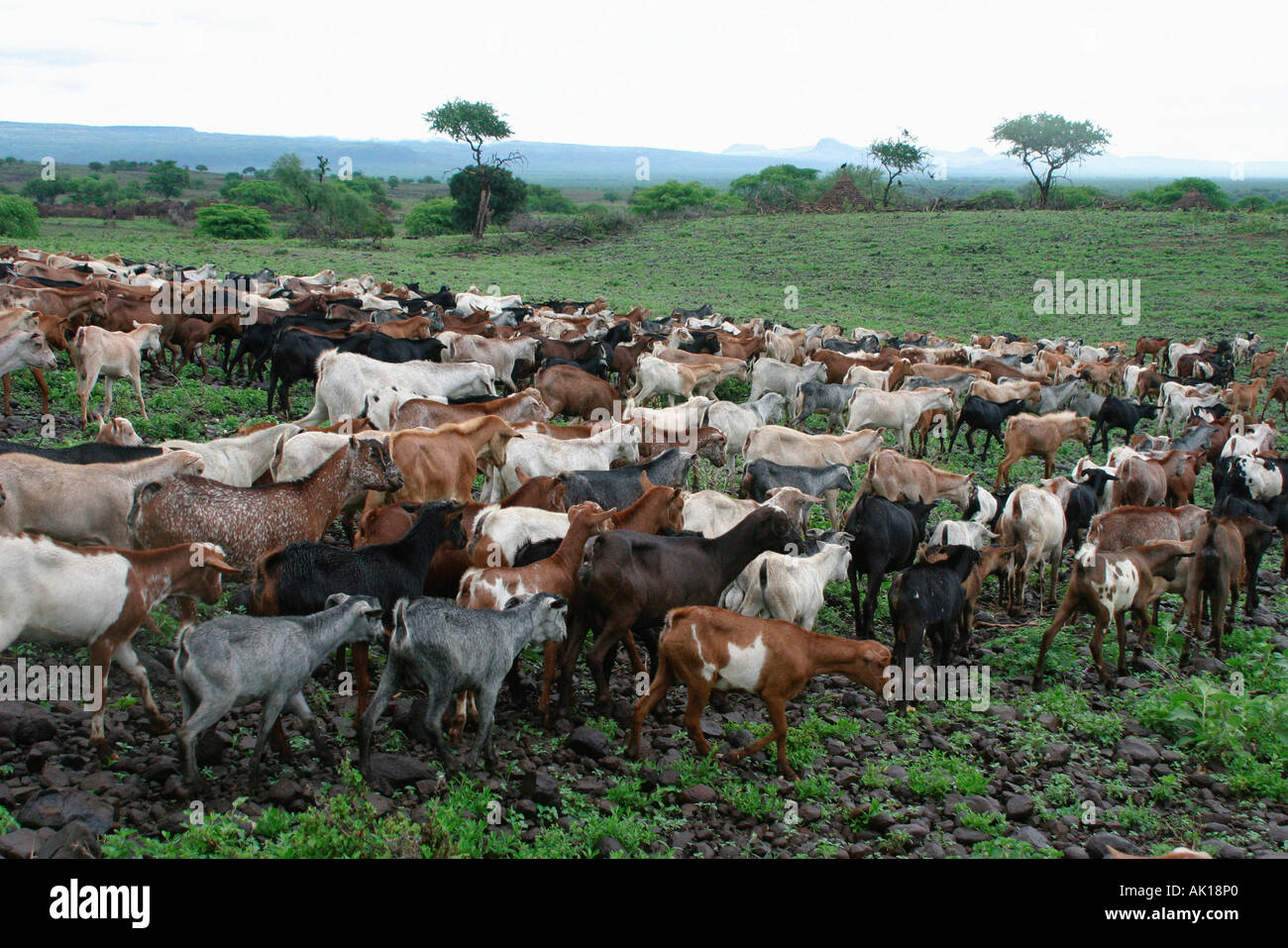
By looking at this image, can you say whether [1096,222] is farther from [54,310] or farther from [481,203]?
[54,310]

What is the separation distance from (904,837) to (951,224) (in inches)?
1875

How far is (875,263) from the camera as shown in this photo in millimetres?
42969

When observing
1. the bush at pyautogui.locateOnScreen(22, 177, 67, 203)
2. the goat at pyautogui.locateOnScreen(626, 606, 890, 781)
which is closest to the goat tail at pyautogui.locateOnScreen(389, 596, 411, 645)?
the goat at pyautogui.locateOnScreen(626, 606, 890, 781)

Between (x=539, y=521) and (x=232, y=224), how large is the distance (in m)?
44.8

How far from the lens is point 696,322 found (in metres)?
24.2

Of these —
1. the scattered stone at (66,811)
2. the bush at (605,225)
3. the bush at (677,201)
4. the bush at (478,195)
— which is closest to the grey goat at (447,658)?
the scattered stone at (66,811)

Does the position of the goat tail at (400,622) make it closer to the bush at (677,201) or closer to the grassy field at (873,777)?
the grassy field at (873,777)

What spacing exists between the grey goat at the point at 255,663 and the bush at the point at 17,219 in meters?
42.3

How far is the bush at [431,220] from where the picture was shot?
5810cm

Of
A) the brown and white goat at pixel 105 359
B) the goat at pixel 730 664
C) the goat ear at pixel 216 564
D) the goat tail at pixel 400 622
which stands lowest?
the goat at pixel 730 664

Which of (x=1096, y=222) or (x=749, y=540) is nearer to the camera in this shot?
(x=749, y=540)

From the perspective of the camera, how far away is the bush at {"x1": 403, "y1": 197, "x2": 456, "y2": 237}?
58097mm

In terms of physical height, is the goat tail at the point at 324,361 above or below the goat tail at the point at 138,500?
above
